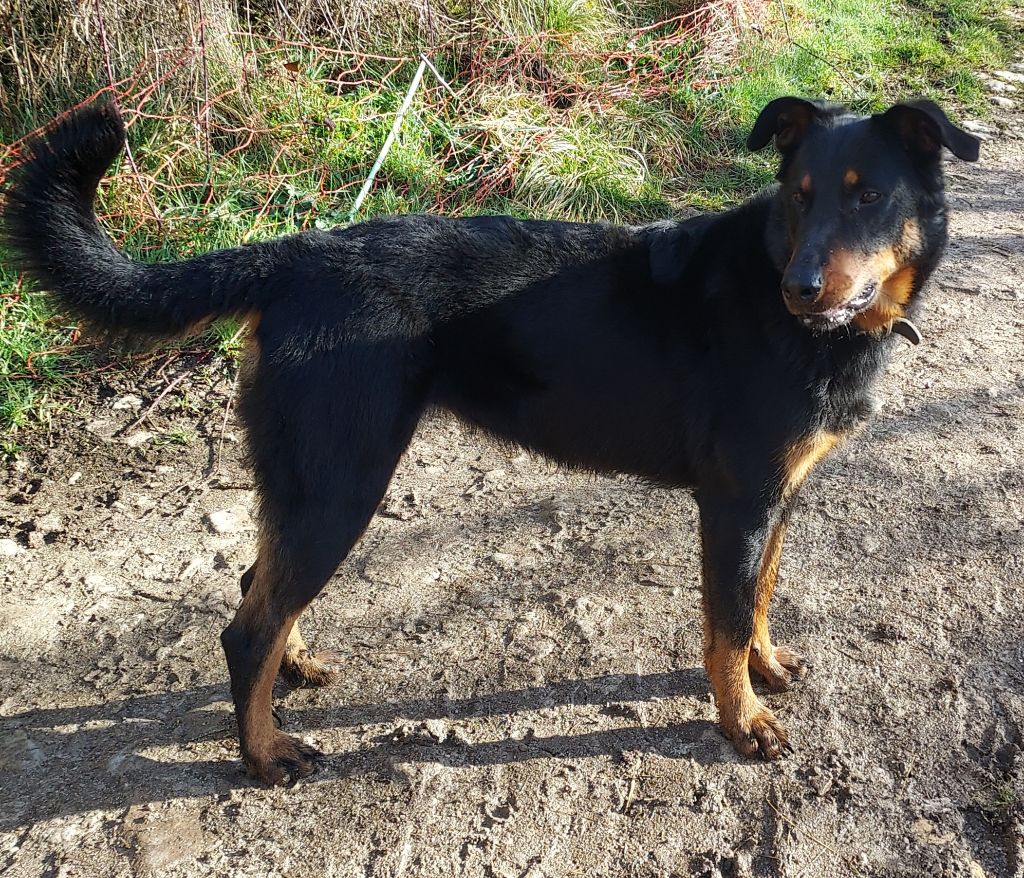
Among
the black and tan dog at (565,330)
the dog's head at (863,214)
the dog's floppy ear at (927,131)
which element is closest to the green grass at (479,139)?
the black and tan dog at (565,330)

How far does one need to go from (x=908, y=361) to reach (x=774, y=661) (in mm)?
2524

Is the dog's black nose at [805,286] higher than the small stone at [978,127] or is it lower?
higher

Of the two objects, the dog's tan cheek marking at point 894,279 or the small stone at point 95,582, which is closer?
the dog's tan cheek marking at point 894,279

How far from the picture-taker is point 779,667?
10.1ft

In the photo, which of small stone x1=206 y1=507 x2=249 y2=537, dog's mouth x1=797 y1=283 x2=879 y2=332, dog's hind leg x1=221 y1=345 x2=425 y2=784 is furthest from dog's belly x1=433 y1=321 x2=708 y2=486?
small stone x1=206 y1=507 x2=249 y2=537

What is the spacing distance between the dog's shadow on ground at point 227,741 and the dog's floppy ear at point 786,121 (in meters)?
1.88

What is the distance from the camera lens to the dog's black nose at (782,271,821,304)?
2428mm

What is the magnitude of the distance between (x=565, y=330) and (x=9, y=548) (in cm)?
253

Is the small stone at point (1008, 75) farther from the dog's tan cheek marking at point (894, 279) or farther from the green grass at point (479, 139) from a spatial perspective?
the dog's tan cheek marking at point (894, 279)

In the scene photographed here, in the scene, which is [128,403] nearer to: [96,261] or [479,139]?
[96,261]

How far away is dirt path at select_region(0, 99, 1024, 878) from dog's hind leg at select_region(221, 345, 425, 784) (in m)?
0.38

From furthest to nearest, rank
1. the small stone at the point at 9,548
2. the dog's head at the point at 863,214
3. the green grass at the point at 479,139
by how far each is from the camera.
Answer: the green grass at the point at 479,139
the small stone at the point at 9,548
the dog's head at the point at 863,214

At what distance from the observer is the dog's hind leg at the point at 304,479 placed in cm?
258

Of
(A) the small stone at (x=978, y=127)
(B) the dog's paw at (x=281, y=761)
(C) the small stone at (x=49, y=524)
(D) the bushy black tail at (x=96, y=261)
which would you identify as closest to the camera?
(D) the bushy black tail at (x=96, y=261)
